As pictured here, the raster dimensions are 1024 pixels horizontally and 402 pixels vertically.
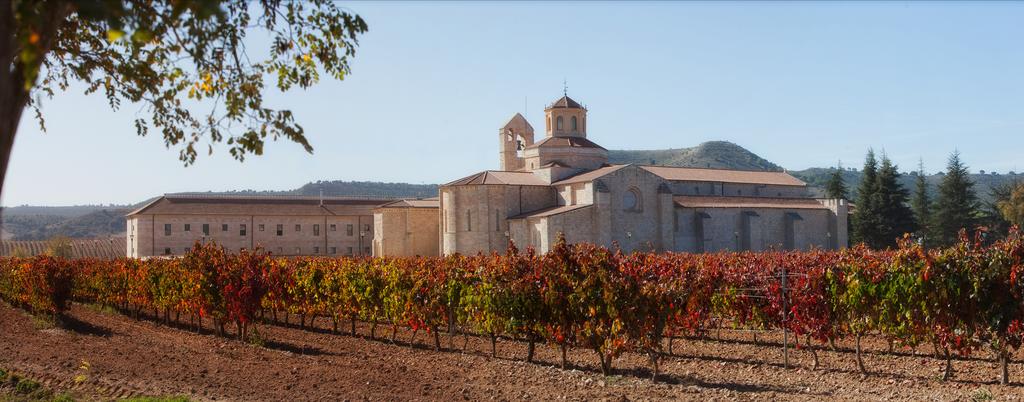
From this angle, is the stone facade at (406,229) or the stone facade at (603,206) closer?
the stone facade at (603,206)

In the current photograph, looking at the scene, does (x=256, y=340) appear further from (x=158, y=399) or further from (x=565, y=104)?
Result: (x=565, y=104)

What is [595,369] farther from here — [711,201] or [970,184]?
[970,184]

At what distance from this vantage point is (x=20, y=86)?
201 inches

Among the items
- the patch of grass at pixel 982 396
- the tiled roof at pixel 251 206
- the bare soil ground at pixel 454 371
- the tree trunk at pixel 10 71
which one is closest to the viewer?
the tree trunk at pixel 10 71

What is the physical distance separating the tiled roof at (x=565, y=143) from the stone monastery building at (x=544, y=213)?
0.31ft

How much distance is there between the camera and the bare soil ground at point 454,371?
9984mm

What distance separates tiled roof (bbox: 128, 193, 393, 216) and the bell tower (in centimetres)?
1548

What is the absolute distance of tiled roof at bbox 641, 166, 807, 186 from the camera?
57312 mm

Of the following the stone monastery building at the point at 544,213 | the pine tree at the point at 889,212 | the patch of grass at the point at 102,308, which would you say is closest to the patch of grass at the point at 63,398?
the patch of grass at the point at 102,308

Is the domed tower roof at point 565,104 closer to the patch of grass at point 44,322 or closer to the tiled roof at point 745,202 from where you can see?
the tiled roof at point 745,202

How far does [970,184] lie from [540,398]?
5970 cm

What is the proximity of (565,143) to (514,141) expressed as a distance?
12.5 ft

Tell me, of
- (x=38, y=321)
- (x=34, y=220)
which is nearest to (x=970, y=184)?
(x=38, y=321)

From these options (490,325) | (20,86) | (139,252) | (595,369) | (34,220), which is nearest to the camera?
(20,86)
